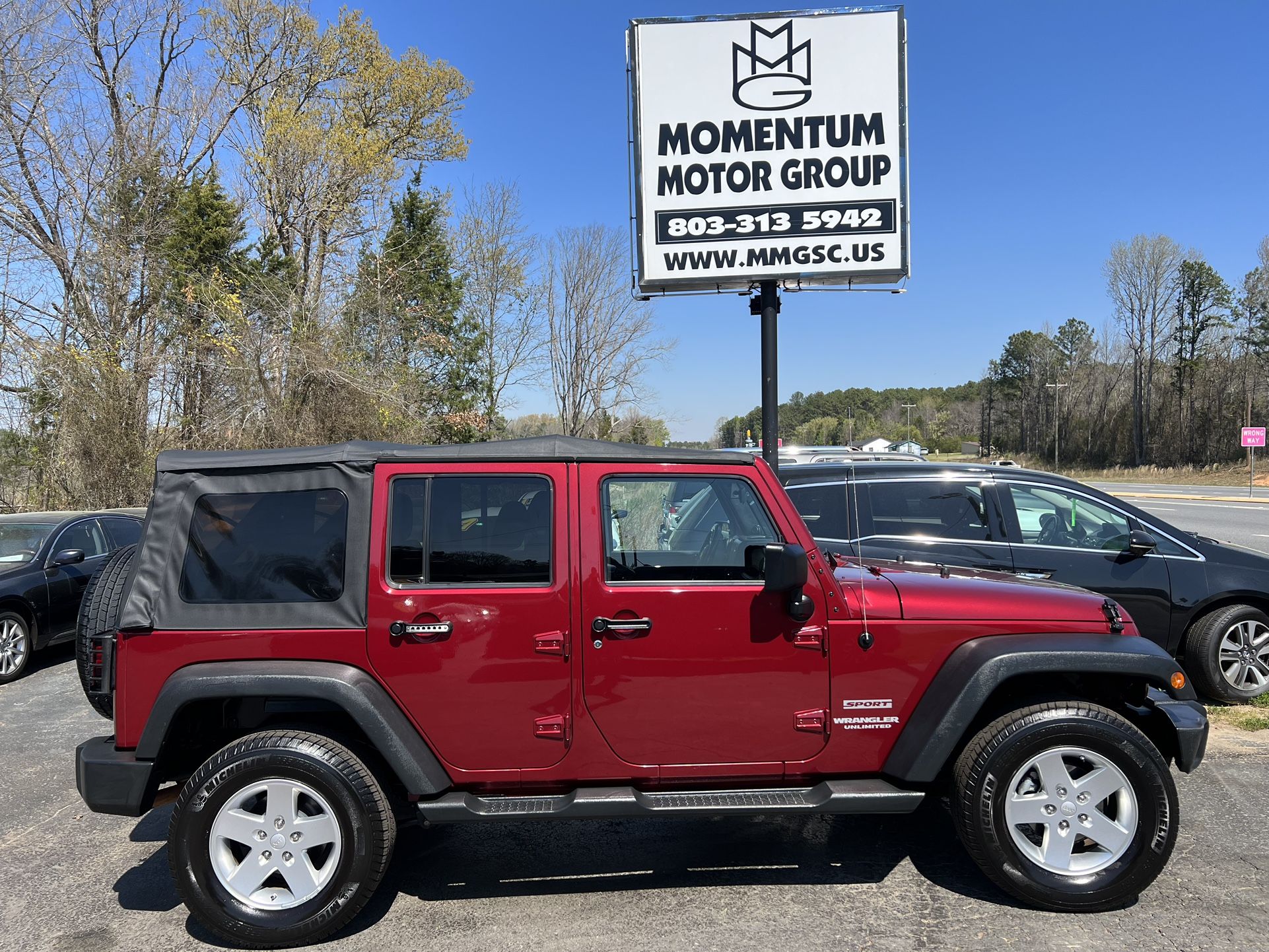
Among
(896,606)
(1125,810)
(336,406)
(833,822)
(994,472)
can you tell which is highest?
(336,406)

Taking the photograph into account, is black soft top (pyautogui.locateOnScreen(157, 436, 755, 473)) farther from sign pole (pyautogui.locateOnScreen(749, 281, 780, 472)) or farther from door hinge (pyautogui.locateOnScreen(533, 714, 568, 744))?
sign pole (pyautogui.locateOnScreen(749, 281, 780, 472))

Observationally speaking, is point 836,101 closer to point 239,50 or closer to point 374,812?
point 374,812

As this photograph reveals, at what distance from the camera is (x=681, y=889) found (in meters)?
3.60

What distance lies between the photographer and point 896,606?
11.5 feet

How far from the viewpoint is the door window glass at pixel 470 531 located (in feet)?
11.2

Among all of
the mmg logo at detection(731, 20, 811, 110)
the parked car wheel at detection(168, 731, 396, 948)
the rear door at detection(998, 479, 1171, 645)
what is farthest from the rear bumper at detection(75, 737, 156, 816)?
the mmg logo at detection(731, 20, 811, 110)

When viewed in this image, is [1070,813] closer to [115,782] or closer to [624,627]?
[624,627]

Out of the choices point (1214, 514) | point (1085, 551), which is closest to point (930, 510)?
point (1085, 551)

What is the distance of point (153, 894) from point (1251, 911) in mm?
4581

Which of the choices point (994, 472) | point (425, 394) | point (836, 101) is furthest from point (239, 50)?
point (994, 472)

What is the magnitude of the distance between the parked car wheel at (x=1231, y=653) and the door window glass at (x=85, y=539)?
1013cm

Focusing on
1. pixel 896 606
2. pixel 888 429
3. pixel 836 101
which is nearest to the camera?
pixel 896 606

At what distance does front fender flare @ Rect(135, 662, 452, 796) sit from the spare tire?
46 cm

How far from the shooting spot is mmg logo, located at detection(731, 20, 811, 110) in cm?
712
